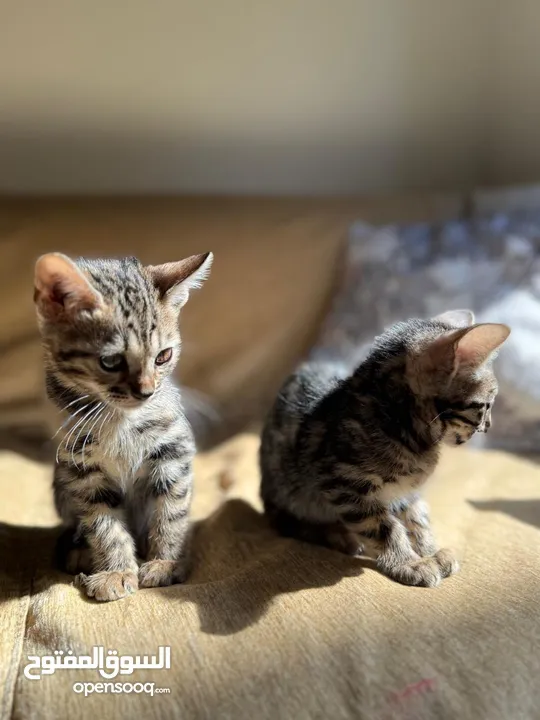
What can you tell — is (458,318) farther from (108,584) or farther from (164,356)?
(108,584)

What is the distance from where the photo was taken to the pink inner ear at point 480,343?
112 cm

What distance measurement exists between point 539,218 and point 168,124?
1.27 meters

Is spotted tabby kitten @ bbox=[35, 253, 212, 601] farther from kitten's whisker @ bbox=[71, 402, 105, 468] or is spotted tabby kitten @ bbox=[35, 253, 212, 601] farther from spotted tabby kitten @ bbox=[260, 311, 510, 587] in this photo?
spotted tabby kitten @ bbox=[260, 311, 510, 587]

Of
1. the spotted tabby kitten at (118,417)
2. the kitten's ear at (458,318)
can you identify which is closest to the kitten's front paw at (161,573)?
the spotted tabby kitten at (118,417)

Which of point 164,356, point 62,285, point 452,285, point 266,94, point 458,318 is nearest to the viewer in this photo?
point 62,285

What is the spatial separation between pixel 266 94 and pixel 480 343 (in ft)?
5.23

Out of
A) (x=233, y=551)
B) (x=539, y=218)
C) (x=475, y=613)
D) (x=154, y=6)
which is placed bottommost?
(x=233, y=551)

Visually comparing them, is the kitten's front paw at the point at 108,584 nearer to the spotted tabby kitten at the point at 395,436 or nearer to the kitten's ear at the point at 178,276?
the spotted tabby kitten at the point at 395,436

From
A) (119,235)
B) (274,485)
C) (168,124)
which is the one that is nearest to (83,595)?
(274,485)

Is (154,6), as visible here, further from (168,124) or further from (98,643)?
(98,643)

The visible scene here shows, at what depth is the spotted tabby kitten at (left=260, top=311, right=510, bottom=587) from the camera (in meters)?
1.19

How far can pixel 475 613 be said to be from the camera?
1073 millimetres

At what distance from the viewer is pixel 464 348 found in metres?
1.15

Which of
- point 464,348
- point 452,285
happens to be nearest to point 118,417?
point 464,348
